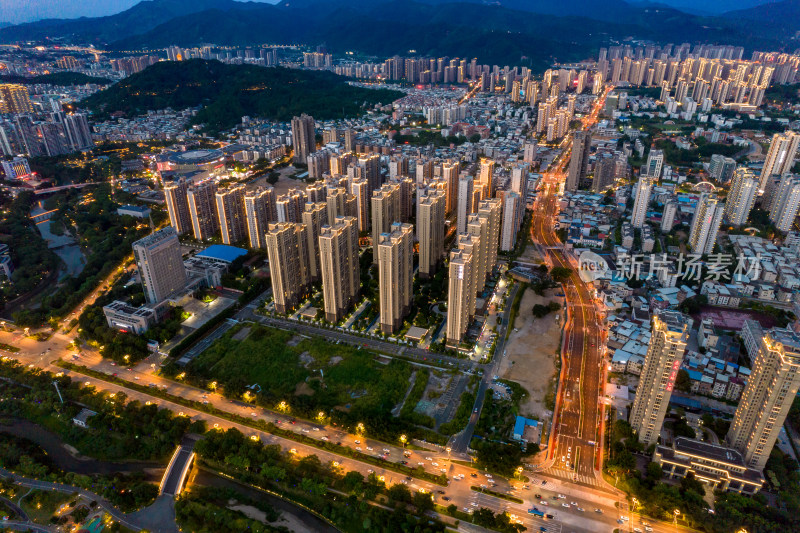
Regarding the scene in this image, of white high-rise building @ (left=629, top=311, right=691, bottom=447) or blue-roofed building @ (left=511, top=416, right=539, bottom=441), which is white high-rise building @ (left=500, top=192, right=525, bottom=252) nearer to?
white high-rise building @ (left=629, top=311, right=691, bottom=447)

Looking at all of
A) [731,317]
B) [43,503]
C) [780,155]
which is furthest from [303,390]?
[780,155]

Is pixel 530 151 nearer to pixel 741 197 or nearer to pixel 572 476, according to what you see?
pixel 741 197

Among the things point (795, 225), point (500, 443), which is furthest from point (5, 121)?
point (795, 225)

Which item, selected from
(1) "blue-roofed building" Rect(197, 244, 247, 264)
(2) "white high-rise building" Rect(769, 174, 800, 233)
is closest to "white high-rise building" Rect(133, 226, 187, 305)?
(1) "blue-roofed building" Rect(197, 244, 247, 264)

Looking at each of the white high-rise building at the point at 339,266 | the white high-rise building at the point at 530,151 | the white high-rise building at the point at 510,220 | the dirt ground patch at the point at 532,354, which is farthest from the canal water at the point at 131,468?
the white high-rise building at the point at 530,151

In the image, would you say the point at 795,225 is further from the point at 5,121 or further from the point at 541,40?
the point at 541,40

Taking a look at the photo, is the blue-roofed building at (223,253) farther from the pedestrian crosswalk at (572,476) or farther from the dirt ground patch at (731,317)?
the dirt ground patch at (731,317)

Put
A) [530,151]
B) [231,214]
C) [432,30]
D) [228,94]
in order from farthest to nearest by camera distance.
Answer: [432,30]
[228,94]
[530,151]
[231,214]
